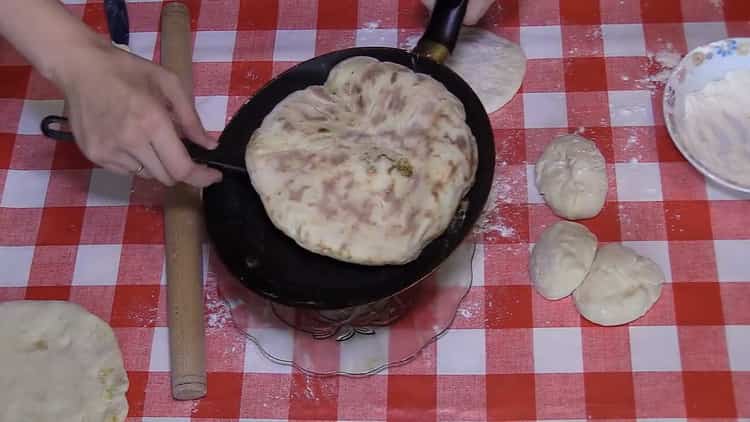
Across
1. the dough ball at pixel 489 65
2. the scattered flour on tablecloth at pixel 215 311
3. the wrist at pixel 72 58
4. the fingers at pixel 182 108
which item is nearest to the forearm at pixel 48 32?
the wrist at pixel 72 58

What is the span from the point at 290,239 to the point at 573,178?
1.60 feet

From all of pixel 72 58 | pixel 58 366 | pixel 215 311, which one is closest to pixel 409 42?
pixel 215 311

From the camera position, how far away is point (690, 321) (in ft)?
4.42

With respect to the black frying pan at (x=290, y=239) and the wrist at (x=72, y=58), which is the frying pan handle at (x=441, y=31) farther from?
the wrist at (x=72, y=58)

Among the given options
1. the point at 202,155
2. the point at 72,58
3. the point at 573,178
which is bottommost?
the point at 573,178

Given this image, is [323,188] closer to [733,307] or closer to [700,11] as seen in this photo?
[733,307]

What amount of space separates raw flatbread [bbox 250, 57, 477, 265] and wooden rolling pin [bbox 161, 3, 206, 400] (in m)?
0.23

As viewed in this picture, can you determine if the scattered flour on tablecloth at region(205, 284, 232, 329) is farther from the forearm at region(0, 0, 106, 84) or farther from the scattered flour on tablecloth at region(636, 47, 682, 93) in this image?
the scattered flour on tablecloth at region(636, 47, 682, 93)

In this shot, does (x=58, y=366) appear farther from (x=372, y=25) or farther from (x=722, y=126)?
(x=722, y=126)

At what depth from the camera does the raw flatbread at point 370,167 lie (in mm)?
1190

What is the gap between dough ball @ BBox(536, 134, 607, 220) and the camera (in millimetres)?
1408

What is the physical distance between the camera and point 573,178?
141 centimetres

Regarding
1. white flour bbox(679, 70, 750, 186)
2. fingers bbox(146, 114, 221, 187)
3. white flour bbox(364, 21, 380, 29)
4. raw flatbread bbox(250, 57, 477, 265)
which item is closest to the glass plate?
raw flatbread bbox(250, 57, 477, 265)

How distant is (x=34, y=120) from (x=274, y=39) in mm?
506
